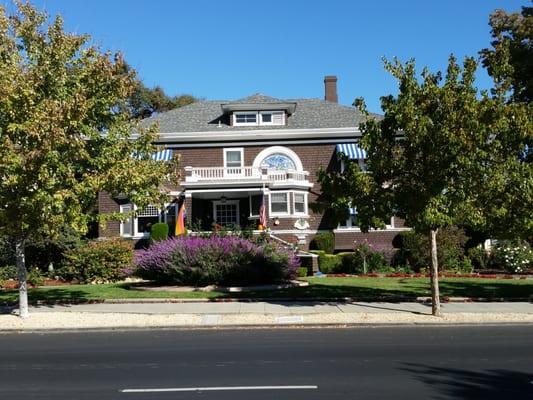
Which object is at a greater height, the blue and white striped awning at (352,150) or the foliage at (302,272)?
the blue and white striped awning at (352,150)

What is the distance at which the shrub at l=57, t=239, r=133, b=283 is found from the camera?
74.6 feet

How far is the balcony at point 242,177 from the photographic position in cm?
3050

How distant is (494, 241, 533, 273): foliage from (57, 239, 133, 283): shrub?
52.5ft

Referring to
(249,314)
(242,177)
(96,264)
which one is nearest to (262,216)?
(242,177)

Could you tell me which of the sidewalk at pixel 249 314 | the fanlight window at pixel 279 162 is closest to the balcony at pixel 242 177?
the fanlight window at pixel 279 162

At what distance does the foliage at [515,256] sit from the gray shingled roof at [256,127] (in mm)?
10475

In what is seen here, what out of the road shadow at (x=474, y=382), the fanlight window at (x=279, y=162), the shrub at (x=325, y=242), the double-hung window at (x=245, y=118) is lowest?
the road shadow at (x=474, y=382)

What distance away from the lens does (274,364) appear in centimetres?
887

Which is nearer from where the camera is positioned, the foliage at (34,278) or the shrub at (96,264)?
the foliage at (34,278)

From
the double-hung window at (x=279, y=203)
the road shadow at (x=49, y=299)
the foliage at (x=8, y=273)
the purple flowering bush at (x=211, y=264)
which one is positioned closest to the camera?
the road shadow at (x=49, y=299)

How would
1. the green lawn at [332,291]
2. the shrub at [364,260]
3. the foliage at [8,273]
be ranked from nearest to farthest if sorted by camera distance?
the green lawn at [332,291]
the foliage at [8,273]
the shrub at [364,260]

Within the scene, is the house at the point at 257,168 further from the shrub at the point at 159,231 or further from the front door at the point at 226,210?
the shrub at the point at 159,231

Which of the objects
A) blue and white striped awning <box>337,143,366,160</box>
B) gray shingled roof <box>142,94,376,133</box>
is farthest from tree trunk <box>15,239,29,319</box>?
blue and white striped awning <box>337,143,366,160</box>

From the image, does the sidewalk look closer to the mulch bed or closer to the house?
the mulch bed
